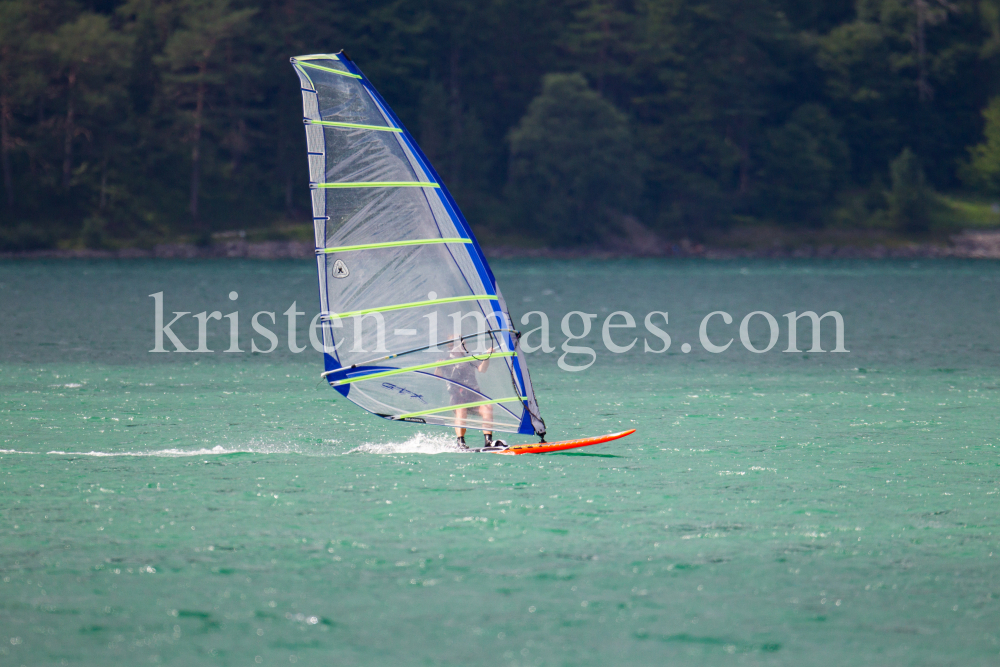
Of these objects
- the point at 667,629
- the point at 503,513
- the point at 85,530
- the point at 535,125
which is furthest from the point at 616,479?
the point at 535,125

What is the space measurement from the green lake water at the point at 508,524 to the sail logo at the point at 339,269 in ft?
7.21

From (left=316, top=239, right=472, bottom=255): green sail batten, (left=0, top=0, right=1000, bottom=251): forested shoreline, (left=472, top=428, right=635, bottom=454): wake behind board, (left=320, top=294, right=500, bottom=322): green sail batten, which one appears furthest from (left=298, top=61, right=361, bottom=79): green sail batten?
(left=0, top=0, right=1000, bottom=251): forested shoreline

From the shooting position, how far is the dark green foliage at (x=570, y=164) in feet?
270

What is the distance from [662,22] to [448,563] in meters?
84.4

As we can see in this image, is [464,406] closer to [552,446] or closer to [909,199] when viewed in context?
[552,446]

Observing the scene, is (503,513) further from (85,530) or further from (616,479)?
(85,530)

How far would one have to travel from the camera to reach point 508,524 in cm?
1065

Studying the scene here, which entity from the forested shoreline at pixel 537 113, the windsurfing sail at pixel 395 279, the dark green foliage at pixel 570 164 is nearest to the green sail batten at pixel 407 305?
the windsurfing sail at pixel 395 279

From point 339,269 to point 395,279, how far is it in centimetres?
63

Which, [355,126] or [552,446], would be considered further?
[552,446]

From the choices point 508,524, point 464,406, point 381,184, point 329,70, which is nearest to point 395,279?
point 381,184

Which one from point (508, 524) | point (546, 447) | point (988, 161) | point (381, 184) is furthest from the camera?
point (988, 161)

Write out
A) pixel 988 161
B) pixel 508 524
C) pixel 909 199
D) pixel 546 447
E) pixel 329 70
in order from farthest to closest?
1. pixel 988 161
2. pixel 909 199
3. pixel 546 447
4. pixel 329 70
5. pixel 508 524

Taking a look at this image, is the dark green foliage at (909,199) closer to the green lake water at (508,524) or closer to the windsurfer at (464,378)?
the green lake water at (508,524)
